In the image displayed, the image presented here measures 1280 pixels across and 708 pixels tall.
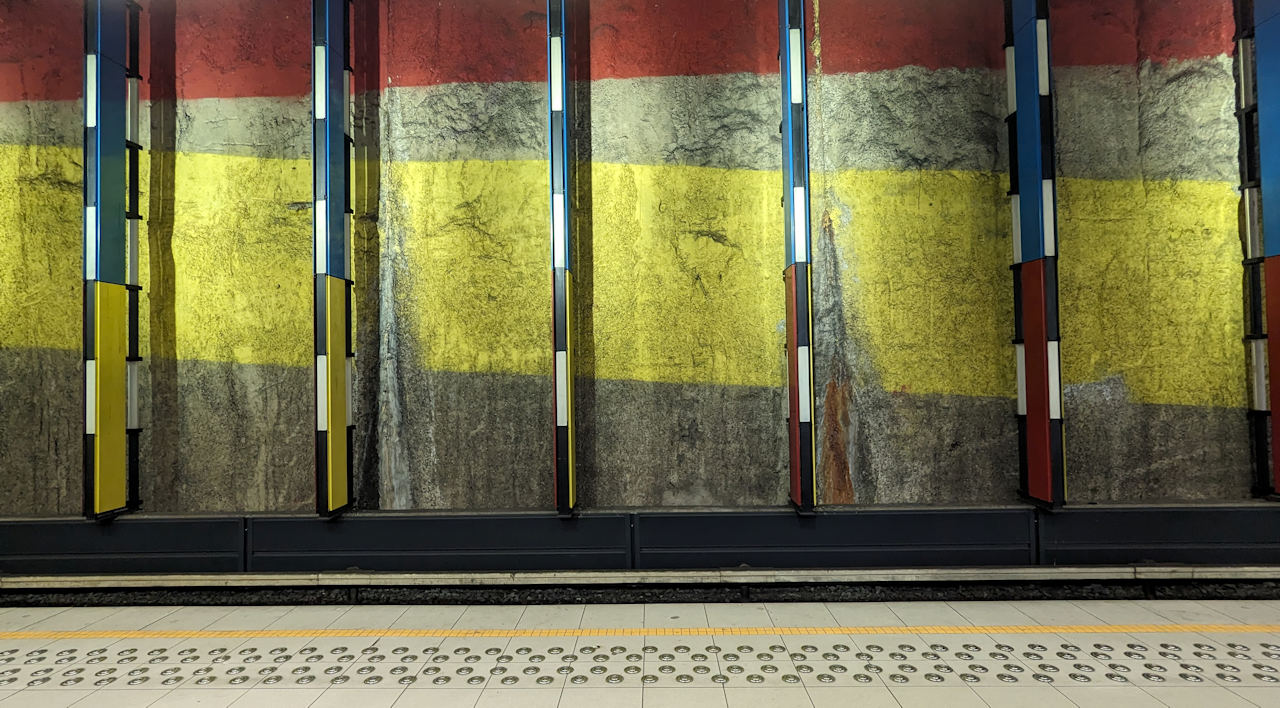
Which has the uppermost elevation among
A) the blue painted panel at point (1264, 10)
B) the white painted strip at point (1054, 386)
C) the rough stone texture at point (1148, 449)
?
the blue painted panel at point (1264, 10)

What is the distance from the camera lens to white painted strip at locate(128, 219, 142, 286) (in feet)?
16.1

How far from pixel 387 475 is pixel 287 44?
342cm

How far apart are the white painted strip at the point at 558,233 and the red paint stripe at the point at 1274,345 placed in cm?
487

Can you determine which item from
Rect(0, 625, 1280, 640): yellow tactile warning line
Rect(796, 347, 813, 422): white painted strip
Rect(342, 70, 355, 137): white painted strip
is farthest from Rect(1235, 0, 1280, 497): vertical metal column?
Rect(342, 70, 355, 137): white painted strip

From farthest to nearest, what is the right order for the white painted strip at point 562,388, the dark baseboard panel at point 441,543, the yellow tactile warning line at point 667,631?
the dark baseboard panel at point 441,543
the white painted strip at point 562,388
the yellow tactile warning line at point 667,631

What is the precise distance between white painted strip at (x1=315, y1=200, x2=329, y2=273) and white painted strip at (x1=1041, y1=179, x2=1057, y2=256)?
15.7 feet

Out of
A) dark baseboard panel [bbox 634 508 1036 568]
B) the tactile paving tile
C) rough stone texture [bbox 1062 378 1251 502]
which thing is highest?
rough stone texture [bbox 1062 378 1251 502]

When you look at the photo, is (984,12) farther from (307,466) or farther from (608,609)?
(307,466)

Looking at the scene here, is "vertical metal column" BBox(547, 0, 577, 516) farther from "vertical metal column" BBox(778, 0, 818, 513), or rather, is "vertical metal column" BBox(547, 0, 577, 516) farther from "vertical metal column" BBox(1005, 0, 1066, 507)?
"vertical metal column" BBox(1005, 0, 1066, 507)

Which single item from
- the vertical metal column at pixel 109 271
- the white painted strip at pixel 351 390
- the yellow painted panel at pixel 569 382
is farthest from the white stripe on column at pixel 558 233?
the vertical metal column at pixel 109 271

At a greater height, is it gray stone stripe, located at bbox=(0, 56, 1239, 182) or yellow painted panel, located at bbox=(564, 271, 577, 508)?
gray stone stripe, located at bbox=(0, 56, 1239, 182)

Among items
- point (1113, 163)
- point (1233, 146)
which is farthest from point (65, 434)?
point (1233, 146)

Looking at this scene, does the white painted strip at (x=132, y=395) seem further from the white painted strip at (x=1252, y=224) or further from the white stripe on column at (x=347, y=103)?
the white painted strip at (x=1252, y=224)

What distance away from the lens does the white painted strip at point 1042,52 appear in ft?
14.4
